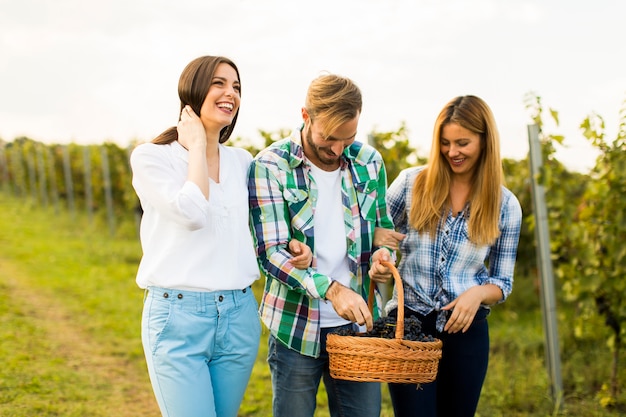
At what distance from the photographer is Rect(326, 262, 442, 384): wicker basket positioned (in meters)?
2.17

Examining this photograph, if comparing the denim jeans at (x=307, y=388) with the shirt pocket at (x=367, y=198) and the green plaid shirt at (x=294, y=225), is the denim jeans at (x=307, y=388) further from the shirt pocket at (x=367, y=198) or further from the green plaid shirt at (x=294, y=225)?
the shirt pocket at (x=367, y=198)

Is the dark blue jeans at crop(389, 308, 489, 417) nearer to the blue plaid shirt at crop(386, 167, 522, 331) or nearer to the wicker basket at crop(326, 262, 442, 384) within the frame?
the blue plaid shirt at crop(386, 167, 522, 331)

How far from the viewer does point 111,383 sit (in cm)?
522

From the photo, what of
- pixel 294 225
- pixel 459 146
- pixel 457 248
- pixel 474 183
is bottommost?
pixel 457 248

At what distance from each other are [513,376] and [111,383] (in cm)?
315

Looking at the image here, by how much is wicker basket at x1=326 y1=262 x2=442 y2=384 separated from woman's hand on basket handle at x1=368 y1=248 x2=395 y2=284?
0.21 m

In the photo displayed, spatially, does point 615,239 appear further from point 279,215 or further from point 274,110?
point 279,215

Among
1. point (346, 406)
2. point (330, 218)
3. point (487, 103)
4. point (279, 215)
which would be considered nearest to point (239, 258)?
point (279, 215)

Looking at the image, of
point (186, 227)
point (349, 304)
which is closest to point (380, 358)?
point (349, 304)

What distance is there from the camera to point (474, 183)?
280 centimetres

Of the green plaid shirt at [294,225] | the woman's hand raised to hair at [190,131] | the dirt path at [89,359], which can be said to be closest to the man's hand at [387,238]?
the green plaid shirt at [294,225]

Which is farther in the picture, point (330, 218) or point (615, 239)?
point (615, 239)

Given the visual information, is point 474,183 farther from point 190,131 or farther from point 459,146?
point 190,131

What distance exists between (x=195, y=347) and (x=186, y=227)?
0.42 m
